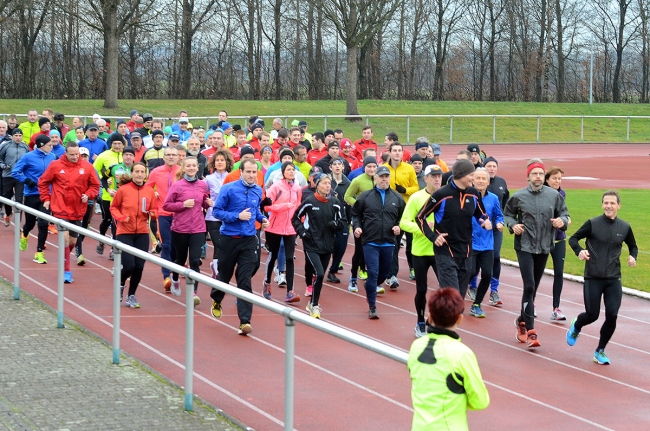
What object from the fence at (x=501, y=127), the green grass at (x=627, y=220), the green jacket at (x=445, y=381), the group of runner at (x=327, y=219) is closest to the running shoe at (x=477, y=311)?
the group of runner at (x=327, y=219)

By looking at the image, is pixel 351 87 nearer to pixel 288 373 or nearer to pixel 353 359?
pixel 288 373

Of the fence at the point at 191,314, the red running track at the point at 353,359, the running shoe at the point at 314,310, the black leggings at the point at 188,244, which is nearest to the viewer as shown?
the fence at the point at 191,314

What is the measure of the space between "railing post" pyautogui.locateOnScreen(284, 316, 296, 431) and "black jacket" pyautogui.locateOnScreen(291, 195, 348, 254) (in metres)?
5.88

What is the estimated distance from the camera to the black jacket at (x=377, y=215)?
12188 millimetres

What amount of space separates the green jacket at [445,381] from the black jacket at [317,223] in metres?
7.27

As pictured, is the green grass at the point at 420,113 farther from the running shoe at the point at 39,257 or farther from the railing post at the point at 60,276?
the railing post at the point at 60,276

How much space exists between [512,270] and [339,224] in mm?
4385

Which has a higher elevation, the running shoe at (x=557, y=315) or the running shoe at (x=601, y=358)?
the running shoe at (x=557, y=315)

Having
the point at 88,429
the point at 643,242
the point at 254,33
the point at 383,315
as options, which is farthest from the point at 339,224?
the point at 254,33

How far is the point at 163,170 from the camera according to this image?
13.5 meters

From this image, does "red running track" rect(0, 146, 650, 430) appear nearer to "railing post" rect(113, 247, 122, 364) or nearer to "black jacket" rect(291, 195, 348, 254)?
"railing post" rect(113, 247, 122, 364)

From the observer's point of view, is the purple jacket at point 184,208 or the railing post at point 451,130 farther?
the railing post at point 451,130

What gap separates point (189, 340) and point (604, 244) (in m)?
4.76

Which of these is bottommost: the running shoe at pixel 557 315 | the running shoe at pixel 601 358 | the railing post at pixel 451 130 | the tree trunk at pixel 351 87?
the running shoe at pixel 601 358
